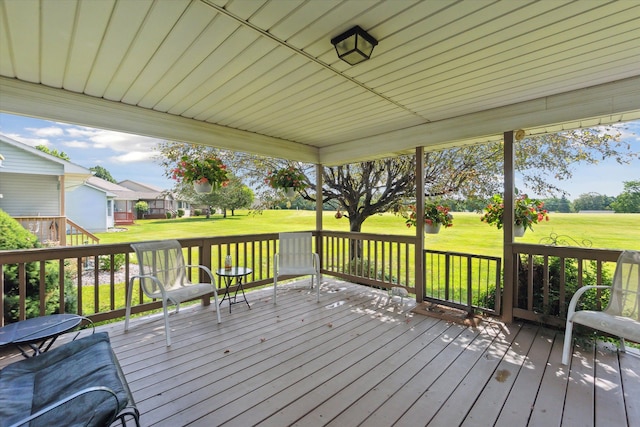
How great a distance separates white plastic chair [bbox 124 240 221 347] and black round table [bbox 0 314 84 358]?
868 millimetres

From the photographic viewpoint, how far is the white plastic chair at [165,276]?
10.4 ft

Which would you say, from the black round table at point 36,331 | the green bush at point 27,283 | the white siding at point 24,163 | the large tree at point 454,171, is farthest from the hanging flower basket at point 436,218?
the white siding at point 24,163

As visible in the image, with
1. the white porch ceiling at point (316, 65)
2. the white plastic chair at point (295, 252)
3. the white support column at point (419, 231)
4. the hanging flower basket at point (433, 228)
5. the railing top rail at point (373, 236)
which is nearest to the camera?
the white porch ceiling at point (316, 65)

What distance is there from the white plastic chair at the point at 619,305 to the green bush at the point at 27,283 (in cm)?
553

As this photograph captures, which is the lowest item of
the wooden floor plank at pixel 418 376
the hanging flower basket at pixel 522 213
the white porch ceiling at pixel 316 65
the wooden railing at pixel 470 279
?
the wooden floor plank at pixel 418 376

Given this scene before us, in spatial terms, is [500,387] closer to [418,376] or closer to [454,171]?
[418,376]

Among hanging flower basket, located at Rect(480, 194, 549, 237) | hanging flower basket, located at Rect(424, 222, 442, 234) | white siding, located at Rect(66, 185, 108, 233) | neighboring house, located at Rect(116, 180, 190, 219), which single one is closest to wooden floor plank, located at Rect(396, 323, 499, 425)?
hanging flower basket, located at Rect(480, 194, 549, 237)

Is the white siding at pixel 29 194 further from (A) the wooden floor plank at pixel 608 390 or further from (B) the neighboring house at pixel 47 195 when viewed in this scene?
(A) the wooden floor plank at pixel 608 390

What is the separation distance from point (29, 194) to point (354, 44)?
8042mm

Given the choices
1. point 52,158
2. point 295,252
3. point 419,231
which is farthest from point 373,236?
point 52,158

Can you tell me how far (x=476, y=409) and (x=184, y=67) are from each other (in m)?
3.59

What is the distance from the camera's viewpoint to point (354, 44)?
6.44 feet

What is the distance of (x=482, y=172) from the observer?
5070 mm

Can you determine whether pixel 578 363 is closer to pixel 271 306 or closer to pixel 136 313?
pixel 271 306
